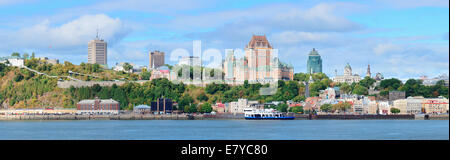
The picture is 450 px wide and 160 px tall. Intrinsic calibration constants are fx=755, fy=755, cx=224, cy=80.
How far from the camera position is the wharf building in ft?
422

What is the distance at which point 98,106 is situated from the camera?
102 meters

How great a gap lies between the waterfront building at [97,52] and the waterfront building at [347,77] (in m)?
55.1

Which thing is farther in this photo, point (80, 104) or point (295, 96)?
point (295, 96)

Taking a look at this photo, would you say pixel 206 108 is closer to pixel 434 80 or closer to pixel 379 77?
pixel 434 80

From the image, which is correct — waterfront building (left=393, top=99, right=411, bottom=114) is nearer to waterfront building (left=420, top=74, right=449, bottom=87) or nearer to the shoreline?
the shoreline

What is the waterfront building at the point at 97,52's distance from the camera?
17938 centimetres

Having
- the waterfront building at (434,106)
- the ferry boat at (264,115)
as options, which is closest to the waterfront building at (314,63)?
the waterfront building at (434,106)

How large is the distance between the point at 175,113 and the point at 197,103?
947cm

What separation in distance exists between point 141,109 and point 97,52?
269 ft

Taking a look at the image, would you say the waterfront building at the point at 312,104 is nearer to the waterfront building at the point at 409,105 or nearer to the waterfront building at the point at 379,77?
the waterfront building at the point at 409,105

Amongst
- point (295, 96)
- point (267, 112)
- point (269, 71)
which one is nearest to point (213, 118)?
point (267, 112)
